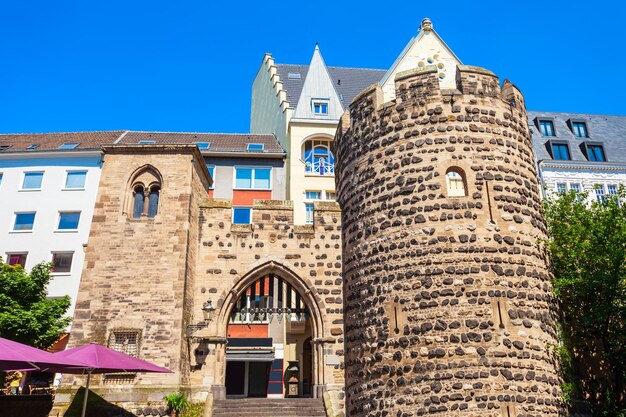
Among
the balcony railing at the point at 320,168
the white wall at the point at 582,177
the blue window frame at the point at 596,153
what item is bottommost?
the white wall at the point at 582,177

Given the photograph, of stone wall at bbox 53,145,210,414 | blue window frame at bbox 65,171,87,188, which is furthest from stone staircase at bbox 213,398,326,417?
blue window frame at bbox 65,171,87,188

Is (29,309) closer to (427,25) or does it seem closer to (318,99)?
(318,99)

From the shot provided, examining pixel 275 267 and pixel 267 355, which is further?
pixel 267 355

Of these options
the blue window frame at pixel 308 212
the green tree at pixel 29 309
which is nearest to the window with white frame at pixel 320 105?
the blue window frame at pixel 308 212

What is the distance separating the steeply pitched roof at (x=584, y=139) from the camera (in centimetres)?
2891

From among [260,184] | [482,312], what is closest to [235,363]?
[260,184]

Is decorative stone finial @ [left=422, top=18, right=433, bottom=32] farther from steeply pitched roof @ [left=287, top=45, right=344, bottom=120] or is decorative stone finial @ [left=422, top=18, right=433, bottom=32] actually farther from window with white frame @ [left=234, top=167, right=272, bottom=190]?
window with white frame @ [left=234, top=167, right=272, bottom=190]

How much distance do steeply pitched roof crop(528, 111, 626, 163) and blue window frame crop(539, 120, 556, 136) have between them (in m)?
0.22

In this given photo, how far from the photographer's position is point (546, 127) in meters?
30.1

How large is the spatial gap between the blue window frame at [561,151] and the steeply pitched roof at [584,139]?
199 millimetres

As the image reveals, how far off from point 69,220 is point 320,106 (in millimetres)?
13743

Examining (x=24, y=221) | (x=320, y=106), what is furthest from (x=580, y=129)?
(x=24, y=221)

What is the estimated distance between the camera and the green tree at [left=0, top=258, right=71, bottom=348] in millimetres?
17672

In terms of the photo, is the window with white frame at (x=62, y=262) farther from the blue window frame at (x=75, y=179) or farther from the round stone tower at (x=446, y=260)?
the round stone tower at (x=446, y=260)
